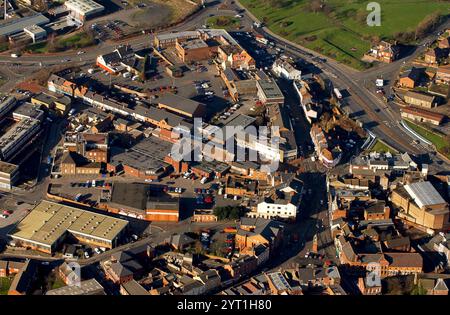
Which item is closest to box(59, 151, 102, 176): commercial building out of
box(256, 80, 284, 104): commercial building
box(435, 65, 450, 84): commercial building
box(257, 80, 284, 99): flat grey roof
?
box(256, 80, 284, 104): commercial building

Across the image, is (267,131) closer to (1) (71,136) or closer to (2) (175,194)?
(2) (175,194)

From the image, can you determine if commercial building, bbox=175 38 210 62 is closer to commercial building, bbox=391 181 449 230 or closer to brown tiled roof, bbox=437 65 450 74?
brown tiled roof, bbox=437 65 450 74

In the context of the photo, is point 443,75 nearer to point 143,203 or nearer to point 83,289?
point 143,203

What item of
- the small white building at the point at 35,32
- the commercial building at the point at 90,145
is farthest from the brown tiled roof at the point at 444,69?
the small white building at the point at 35,32

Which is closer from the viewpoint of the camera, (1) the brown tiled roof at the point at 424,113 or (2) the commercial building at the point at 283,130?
(2) the commercial building at the point at 283,130

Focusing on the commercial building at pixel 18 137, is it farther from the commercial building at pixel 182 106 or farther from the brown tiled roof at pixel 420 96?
the brown tiled roof at pixel 420 96
